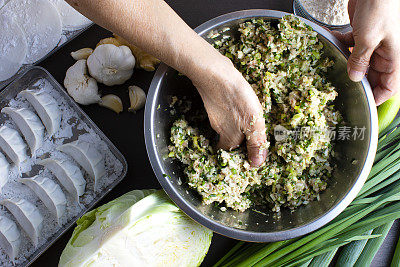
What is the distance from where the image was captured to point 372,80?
5.56ft

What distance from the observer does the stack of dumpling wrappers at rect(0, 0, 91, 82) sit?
216 centimetres

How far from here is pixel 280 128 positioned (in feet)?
5.46

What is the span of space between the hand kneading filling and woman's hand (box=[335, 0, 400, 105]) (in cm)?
19

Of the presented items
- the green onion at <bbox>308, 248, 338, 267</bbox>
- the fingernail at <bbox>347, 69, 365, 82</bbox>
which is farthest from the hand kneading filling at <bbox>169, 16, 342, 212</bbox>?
the green onion at <bbox>308, 248, 338, 267</bbox>

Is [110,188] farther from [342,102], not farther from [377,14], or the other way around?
[377,14]

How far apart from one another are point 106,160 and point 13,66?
0.84 m

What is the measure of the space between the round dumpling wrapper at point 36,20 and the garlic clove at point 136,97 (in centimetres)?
57

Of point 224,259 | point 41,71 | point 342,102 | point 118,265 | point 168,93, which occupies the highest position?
point 41,71

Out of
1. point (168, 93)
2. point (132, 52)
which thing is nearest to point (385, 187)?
point (168, 93)

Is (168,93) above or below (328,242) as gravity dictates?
above

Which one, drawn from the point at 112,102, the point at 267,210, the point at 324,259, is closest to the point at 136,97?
the point at 112,102

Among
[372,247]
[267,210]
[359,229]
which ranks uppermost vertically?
[267,210]

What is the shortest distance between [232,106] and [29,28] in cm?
145

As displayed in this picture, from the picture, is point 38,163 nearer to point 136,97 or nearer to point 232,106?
point 136,97
